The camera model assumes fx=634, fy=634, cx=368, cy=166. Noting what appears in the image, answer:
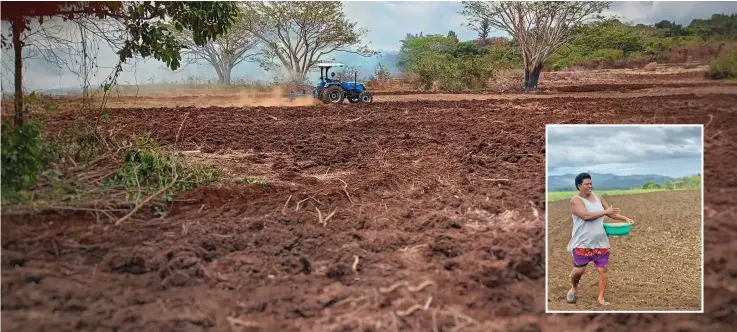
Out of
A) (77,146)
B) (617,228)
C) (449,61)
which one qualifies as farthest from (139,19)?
(617,228)

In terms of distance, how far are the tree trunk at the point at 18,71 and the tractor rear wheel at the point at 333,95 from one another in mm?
2216

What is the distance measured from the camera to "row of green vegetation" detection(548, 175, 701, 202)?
341 cm

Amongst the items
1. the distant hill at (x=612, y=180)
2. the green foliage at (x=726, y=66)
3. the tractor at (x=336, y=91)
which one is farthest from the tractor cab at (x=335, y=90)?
the green foliage at (x=726, y=66)

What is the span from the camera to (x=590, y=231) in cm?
342

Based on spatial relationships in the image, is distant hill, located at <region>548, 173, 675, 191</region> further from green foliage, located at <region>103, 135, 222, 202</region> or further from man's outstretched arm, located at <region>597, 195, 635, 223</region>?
green foliage, located at <region>103, 135, 222, 202</region>

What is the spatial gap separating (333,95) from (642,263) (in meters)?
2.76

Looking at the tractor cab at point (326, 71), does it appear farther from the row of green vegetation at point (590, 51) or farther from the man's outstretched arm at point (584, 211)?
the man's outstretched arm at point (584, 211)

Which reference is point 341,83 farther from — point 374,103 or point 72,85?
point 72,85

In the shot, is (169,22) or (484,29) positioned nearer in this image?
(169,22)

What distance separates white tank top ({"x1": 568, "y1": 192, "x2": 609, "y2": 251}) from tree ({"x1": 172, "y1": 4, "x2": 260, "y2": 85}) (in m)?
2.67

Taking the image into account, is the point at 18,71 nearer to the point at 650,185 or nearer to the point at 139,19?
the point at 139,19

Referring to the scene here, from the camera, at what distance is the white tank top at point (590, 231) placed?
3.40 metres

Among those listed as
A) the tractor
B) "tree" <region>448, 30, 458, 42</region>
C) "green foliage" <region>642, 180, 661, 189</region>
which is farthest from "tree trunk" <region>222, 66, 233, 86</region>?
"green foliage" <region>642, 180, 661, 189</region>

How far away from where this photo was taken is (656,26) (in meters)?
4.19
